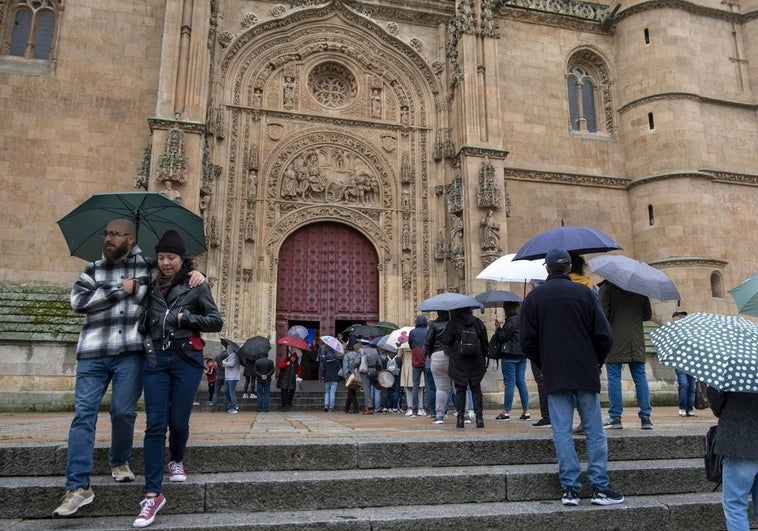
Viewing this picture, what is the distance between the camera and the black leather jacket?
438 cm

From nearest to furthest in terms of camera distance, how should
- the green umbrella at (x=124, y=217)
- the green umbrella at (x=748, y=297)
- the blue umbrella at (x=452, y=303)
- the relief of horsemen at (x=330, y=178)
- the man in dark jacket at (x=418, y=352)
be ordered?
the green umbrella at (x=748, y=297) → the green umbrella at (x=124, y=217) → the blue umbrella at (x=452, y=303) → the man in dark jacket at (x=418, y=352) → the relief of horsemen at (x=330, y=178)

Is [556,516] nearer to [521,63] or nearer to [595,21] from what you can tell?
[521,63]

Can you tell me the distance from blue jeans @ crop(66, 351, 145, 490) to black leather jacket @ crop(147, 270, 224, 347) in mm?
302

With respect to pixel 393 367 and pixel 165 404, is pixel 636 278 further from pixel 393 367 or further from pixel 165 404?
pixel 393 367

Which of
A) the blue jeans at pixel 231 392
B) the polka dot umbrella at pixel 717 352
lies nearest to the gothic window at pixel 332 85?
the blue jeans at pixel 231 392

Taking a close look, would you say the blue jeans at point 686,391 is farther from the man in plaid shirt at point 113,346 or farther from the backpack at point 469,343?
the man in plaid shirt at point 113,346

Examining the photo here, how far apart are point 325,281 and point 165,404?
14.4 m

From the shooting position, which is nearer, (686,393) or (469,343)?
(469,343)

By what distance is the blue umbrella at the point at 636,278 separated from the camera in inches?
260

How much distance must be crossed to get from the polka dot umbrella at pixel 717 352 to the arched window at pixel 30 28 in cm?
1950

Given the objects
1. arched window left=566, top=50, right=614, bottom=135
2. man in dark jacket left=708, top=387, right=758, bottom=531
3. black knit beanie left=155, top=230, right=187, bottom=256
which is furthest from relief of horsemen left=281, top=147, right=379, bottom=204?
man in dark jacket left=708, top=387, right=758, bottom=531

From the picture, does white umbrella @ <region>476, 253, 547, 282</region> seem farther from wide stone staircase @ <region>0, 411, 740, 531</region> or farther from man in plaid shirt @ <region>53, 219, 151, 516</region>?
man in plaid shirt @ <region>53, 219, 151, 516</region>

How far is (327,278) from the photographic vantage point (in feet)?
61.3

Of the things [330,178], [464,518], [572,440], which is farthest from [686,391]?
[330,178]
